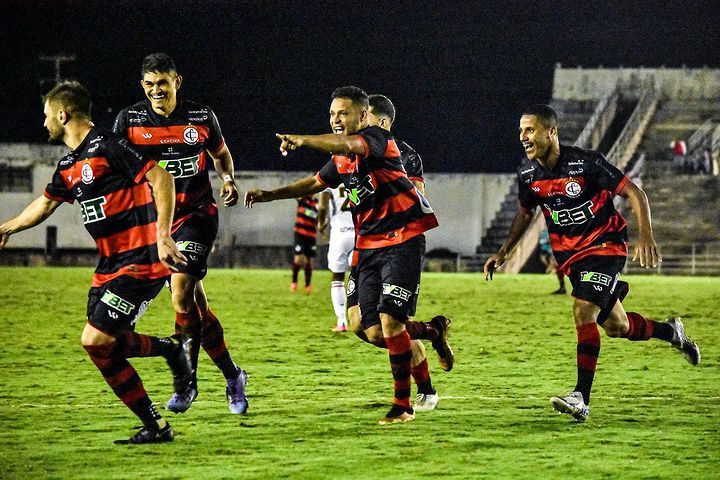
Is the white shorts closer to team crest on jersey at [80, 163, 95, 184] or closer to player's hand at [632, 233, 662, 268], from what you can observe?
player's hand at [632, 233, 662, 268]

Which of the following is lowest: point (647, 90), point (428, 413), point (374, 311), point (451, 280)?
point (451, 280)

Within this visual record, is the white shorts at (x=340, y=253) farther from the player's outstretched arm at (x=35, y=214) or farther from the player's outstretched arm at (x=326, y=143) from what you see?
the player's outstretched arm at (x=35, y=214)

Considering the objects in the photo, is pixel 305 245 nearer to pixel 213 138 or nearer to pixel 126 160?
pixel 213 138

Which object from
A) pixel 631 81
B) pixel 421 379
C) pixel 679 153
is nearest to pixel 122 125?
pixel 421 379

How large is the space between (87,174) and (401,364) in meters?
2.50

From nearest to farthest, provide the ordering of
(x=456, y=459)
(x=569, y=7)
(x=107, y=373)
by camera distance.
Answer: (x=456, y=459), (x=107, y=373), (x=569, y=7)

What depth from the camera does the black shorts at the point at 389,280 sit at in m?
8.11

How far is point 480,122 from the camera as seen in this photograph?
5488cm

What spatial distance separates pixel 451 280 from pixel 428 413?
23025mm

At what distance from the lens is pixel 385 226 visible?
824 centimetres

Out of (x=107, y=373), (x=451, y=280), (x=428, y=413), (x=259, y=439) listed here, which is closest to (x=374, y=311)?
(x=428, y=413)

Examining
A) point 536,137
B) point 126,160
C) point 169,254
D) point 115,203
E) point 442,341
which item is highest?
point 536,137

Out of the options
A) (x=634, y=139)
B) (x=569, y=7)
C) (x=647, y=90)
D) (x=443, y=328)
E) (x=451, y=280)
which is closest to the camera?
(x=443, y=328)

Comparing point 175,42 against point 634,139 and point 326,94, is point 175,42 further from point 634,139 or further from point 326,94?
point 634,139
